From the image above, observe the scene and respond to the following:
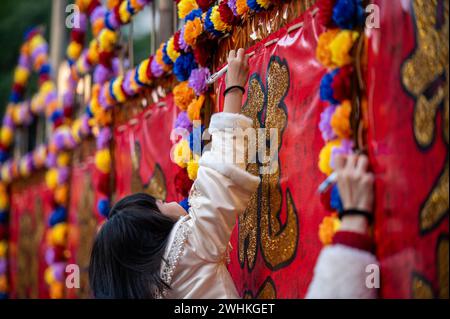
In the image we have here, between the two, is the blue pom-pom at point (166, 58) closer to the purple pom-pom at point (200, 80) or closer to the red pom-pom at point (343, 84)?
the purple pom-pom at point (200, 80)

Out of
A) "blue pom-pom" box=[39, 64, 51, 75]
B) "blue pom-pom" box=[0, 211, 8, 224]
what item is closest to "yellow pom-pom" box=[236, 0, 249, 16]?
"blue pom-pom" box=[39, 64, 51, 75]

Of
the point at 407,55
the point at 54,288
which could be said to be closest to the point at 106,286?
the point at 407,55

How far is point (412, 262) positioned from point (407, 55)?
0.58 metres

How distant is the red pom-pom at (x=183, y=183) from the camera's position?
3.15 meters

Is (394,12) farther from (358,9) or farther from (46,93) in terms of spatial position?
(46,93)

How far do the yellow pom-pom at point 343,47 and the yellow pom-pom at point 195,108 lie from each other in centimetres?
123

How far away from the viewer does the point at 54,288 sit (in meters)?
6.04

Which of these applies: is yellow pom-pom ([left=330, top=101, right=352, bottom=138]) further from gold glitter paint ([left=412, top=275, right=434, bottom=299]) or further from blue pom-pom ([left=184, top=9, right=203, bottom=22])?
blue pom-pom ([left=184, top=9, right=203, bottom=22])

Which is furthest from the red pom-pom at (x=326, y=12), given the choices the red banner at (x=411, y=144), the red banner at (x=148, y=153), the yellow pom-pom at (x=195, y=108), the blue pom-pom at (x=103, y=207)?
the blue pom-pom at (x=103, y=207)

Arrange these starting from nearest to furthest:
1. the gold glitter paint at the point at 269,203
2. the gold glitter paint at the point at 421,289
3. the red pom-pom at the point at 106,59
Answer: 1. the gold glitter paint at the point at 421,289
2. the gold glitter paint at the point at 269,203
3. the red pom-pom at the point at 106,59

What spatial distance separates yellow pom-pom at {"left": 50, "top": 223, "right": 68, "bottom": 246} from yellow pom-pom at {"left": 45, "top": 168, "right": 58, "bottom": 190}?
16.7 inches

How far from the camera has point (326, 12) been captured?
2.09m

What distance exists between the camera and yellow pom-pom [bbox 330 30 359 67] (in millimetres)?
2021

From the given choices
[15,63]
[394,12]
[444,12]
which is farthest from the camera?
→ [15,63]
